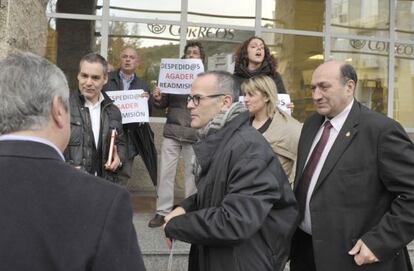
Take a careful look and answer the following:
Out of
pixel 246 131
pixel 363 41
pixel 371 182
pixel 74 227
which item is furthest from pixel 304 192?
pixel 363 41

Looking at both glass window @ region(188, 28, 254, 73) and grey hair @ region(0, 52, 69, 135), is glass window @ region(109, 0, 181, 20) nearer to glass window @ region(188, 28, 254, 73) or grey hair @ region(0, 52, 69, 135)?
glass window @ region(188, 28, 254, 73)

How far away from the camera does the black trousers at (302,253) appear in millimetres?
3186

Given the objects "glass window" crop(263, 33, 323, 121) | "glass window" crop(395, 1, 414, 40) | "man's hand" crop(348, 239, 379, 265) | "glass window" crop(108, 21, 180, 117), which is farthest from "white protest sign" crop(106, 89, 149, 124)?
"glass window" crop(395, 1, 414, 40)

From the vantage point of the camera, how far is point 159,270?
15.5 ft

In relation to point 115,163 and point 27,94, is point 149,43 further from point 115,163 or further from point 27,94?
point 27,94

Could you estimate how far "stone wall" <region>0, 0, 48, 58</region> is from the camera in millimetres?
4031

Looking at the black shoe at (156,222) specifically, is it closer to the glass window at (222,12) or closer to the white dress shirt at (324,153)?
the white dress shirt at (324,153)

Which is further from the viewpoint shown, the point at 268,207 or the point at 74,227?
the point at 268,207

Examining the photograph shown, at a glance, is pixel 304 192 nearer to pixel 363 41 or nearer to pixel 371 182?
pixel 371 182

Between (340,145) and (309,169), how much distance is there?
252 mm

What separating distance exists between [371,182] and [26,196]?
6.55 feet

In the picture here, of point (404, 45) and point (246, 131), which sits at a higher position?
point (404, 45)

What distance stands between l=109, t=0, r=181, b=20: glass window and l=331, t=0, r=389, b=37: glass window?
9.16 feet

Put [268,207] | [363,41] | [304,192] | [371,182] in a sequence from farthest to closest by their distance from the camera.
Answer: [363,41]
[304,192]
[371,182]
[268,207]
